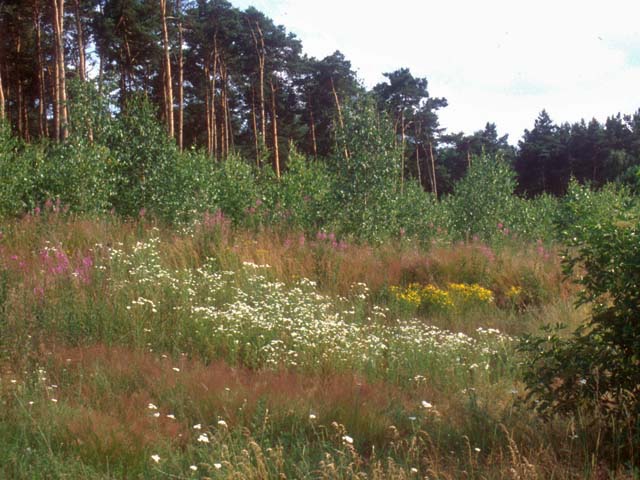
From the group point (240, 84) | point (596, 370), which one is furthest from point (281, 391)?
point (240, 84)

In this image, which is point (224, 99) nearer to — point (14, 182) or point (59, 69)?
point (59, 69)

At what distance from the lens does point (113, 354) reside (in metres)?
5.65

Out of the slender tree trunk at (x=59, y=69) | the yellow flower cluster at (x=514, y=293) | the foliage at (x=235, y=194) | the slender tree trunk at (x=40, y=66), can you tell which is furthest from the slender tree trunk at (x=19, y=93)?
the yellow flower cluster at (x=514, y=293)

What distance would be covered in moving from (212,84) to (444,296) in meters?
25.8

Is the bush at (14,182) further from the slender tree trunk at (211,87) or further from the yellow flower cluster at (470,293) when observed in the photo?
the slender tree trunk at (211,87)

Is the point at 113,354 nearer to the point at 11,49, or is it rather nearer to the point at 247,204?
the point at 247,204

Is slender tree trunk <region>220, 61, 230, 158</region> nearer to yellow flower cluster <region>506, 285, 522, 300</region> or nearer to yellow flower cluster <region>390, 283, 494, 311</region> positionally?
yellow flower cluster <region>390, 283, 494, 311</region>

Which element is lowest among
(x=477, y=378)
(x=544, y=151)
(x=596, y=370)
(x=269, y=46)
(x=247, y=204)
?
(x=477, y=378)

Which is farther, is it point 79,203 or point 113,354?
point 79,203

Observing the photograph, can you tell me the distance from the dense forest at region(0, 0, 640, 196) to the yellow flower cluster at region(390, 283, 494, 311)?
22.4 feet

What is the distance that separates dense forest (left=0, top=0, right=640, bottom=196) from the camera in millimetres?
23922

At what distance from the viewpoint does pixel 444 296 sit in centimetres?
907

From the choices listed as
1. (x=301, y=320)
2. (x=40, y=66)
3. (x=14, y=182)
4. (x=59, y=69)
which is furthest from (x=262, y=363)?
(x=40, y=66)

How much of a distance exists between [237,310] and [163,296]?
0.97 metres
